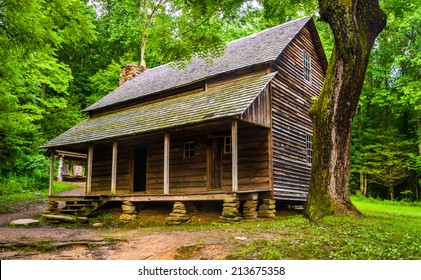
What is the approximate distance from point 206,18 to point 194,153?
17.4 ft

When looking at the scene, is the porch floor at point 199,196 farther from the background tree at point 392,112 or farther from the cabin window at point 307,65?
the background tree at point 392,112

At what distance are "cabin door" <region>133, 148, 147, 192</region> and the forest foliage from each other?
18.0 ft

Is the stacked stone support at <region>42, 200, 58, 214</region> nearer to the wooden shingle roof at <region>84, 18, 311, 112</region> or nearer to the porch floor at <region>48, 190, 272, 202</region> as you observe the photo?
the porch floor at <region>48, 190, 272, 202</region>

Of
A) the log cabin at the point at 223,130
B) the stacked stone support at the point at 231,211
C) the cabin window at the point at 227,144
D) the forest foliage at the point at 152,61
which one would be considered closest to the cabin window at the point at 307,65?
Result: the log cabin at the point at 223,130

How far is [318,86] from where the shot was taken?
18406 millimetres

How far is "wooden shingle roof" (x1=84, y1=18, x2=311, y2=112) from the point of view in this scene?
49.3 feet

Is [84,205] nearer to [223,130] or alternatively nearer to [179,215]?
[179,215]

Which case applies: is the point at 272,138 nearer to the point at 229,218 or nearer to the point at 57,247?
the point at 229,218

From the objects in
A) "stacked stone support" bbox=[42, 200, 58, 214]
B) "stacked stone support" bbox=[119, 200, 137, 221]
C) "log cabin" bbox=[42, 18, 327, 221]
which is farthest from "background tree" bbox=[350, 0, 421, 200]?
"stacked stone support" bbox=[42, 200, 58, 214]

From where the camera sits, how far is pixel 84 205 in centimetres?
1556

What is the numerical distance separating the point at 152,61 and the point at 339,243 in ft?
110

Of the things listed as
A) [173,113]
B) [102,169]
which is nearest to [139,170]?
[102,169]

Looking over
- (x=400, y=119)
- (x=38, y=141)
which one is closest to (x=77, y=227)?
(x=38, y=141)

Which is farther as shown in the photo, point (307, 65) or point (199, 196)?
point (307, 65)
